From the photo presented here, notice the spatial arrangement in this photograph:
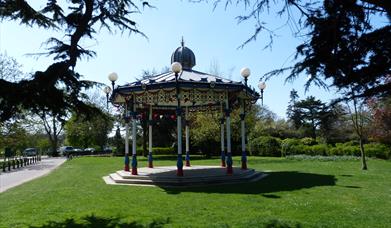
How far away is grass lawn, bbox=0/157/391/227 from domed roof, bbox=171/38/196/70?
25.8 feet

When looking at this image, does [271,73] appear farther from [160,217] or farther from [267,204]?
[267,204]

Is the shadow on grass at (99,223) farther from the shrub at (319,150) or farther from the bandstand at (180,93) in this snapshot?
the shrub at (319,150)

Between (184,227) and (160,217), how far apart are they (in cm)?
107

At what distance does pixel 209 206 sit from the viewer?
31.5 feet

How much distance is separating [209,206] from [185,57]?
11049 millimetres

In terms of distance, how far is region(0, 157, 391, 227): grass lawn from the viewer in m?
7.98

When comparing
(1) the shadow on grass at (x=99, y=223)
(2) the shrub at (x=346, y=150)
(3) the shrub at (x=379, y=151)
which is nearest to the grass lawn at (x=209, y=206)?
(1) the shadow on grass at (x=99, y=223)

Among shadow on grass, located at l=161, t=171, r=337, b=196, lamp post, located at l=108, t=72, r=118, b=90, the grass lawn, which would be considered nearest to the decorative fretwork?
lamp post, located at l=108, t=72, r=118, b=90

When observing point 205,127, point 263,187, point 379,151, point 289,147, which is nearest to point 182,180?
point 263,187

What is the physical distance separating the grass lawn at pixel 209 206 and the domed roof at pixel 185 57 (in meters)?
7.85

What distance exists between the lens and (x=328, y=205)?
941 centimetres

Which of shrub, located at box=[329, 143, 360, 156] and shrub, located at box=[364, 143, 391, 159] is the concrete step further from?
shrub, located at box=[329, 143, 360, 156]

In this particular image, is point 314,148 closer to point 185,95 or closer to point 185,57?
point 185,57

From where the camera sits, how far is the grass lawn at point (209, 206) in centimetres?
798
